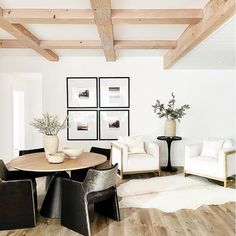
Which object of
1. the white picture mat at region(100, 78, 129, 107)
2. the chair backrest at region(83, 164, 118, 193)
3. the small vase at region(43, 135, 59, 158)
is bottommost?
the chair backrest at region(83, 164, 118, 193)

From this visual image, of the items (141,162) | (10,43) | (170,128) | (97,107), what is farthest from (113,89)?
(10,43)

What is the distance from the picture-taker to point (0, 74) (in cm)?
558

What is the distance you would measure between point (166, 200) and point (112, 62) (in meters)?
3.27

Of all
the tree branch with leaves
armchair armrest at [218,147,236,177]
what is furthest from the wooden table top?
the tree branch with leaves

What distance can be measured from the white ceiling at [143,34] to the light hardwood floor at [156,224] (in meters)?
2.27

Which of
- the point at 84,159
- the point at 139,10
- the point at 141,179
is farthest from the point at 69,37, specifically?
the point at 141,179

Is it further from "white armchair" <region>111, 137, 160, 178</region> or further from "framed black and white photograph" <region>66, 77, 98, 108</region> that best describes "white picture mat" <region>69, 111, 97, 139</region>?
"white armchair" <region>111, 137, 160, 178</region>

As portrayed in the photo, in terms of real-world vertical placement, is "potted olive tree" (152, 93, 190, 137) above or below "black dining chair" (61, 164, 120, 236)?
above

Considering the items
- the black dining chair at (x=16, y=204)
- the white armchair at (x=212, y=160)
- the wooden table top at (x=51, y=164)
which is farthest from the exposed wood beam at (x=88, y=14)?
the white armchair at (x=212, y=160)

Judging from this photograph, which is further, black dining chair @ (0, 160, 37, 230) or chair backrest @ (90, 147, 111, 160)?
chair backrest @ (90, 147, 111, 160)

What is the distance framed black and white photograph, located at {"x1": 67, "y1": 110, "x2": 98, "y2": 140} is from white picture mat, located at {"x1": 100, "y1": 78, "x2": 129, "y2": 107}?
364mm

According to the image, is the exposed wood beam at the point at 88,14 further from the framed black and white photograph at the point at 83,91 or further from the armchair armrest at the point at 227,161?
the framed black and white photograph at the point at 83,91

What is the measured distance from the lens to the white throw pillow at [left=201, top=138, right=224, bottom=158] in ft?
15.6

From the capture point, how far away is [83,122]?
575cm
